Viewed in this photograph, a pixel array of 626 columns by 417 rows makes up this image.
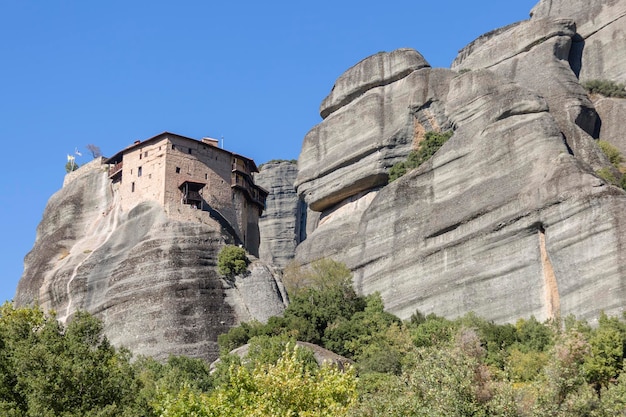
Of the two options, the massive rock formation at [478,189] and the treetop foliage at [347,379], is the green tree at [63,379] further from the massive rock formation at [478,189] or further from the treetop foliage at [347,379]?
the massive rock formation at [478,189]

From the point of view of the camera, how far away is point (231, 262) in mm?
66188

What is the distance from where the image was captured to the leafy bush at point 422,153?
67812 millimetres

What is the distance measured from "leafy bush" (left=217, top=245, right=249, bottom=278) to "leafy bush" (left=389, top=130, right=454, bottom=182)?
11.5m

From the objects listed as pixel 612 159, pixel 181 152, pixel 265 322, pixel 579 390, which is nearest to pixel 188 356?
pixel 265 322

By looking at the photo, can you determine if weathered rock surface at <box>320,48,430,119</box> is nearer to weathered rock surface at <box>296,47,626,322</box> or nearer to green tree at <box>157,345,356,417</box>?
weathered rock surface at <box>296,47,626,322</box>

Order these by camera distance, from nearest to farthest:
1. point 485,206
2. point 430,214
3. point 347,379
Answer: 1. point 347,379
2. point 485,206
3. point 430,214

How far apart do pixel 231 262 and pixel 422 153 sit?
46.7 ft

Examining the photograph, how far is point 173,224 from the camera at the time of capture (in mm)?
67562

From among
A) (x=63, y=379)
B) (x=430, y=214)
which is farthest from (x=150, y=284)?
(x=63, y=379)

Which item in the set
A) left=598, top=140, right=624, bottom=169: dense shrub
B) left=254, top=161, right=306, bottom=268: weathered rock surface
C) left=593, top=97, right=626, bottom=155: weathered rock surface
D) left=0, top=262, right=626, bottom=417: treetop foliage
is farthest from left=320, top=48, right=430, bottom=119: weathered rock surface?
left=254, top=161, right=306, bottom=268: weathered rock surface

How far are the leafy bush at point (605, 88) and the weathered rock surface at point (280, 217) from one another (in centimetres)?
4530

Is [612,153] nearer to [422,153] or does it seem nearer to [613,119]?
[613,119]

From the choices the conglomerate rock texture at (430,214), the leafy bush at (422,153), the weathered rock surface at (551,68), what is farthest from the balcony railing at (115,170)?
the weathered rock surface at (551,68)

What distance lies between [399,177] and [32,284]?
26.1 metres
